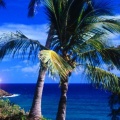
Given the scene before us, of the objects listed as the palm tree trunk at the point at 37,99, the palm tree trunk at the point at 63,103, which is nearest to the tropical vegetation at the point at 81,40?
the palm tree trunk at the point at 63,103

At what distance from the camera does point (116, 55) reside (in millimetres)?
14266

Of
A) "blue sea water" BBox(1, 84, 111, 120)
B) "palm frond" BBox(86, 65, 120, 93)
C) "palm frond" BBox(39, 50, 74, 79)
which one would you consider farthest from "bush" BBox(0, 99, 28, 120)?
"palm frond" BBox(39, 50, 74, 79)

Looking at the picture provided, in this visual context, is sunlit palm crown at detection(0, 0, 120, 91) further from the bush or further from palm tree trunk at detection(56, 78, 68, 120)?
the bush

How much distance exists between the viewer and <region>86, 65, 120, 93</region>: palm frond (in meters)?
14.7

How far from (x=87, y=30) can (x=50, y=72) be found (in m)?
3.18

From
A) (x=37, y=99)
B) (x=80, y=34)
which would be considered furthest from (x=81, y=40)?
(x=37, y=99)

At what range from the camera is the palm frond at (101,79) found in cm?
1474

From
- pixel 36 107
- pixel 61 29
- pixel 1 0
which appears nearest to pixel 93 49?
pixel 61 29

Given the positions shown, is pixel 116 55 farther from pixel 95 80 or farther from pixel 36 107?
pixel 36 107

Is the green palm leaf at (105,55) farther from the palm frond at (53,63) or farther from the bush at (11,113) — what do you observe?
the bush at (11,113)

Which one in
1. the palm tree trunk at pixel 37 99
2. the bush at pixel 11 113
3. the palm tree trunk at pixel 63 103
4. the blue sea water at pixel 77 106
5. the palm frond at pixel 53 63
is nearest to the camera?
the palm frond at pixel 53 63

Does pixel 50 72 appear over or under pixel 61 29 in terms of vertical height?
under

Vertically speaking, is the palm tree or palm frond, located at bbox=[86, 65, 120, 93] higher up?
the palm tree

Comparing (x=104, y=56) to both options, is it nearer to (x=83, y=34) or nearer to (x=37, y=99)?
(x=83, y=34)
